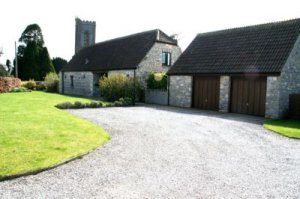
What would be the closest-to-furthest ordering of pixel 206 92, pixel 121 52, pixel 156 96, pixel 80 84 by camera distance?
pixel 206 92 < pixel 156 96 < pixel 121 52 < pixel 80 84

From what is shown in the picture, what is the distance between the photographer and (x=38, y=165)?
23.5ft

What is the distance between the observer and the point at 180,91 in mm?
23359

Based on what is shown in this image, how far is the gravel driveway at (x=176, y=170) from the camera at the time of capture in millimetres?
6028

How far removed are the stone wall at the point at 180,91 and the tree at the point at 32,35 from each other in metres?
39.9

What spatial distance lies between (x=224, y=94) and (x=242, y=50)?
10.3ft

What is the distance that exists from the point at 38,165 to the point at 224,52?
55.5ft

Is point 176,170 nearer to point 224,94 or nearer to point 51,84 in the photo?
point 224,94

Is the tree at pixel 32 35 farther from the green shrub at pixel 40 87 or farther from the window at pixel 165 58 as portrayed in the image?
the window at pixel 165 58

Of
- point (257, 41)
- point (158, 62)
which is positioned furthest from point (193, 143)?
point (158, 62)

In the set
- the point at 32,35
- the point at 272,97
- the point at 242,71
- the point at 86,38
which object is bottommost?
the point at 272,97

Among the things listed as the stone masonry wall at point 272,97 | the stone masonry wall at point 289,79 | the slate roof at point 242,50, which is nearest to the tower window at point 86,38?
the slate roof at point 242,50

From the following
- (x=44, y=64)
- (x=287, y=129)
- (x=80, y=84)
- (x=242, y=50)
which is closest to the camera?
(x=287, y=129)

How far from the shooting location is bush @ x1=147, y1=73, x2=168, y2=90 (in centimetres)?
2548

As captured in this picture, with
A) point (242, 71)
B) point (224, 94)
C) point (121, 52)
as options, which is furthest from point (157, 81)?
point (242, 71)
